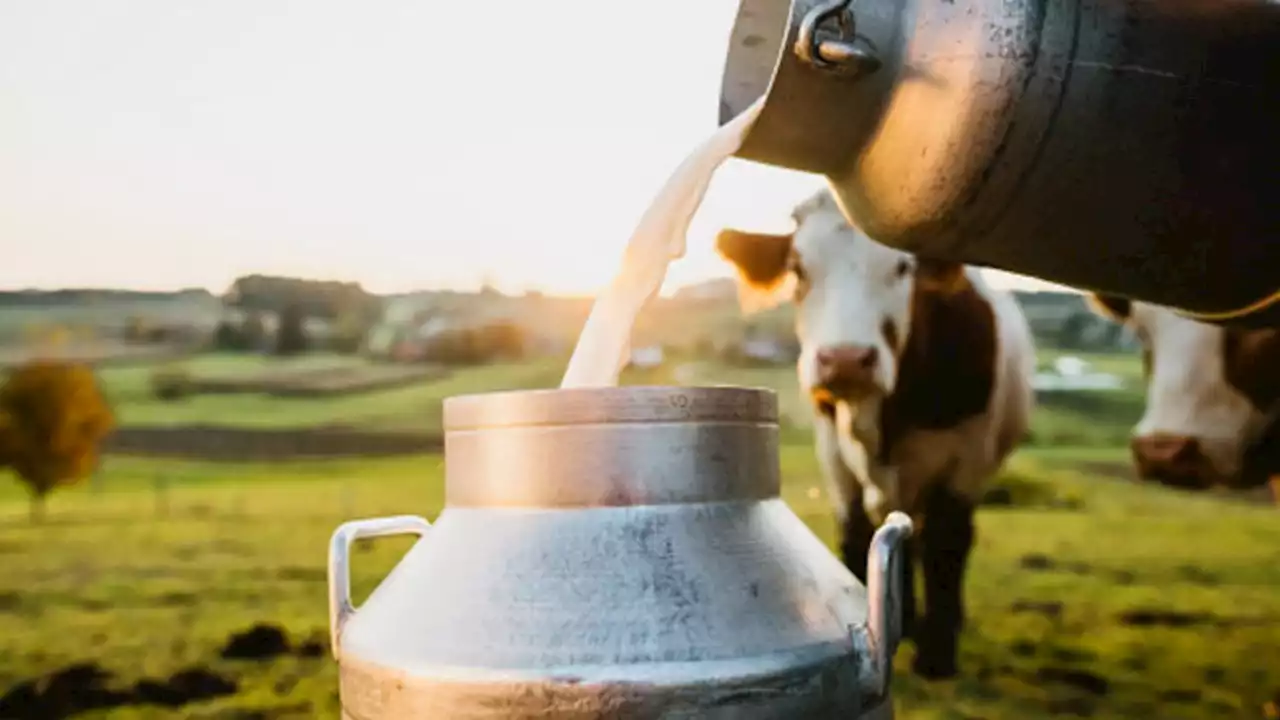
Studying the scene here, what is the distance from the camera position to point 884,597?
724mm

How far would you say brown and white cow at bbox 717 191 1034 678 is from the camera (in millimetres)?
1794

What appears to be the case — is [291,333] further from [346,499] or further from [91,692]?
[91,692]

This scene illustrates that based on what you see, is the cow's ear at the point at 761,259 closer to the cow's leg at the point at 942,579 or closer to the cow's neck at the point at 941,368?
the cow's neck at the point at 941,368

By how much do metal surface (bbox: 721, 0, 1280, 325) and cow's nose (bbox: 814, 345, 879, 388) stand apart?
2.46 ft

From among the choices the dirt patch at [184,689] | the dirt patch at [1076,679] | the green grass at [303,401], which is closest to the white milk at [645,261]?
the dirt patch at [184,689]

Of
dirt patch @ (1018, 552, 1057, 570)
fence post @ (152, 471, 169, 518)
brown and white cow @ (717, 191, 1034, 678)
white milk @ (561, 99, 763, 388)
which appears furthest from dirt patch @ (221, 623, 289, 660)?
dirt patch @ (1018, 552, 1057, 570)

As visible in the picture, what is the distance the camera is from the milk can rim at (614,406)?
72 cm

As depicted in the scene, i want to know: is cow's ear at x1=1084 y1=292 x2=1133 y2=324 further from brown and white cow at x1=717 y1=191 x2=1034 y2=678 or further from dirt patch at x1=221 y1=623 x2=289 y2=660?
dirt patch at x1=221 y1=623 x2=289 y2=660

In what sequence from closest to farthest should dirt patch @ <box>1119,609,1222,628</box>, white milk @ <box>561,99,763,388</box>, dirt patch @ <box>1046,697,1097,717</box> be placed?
white milk @ <box>561,99,763,388</box>, dirt patch @ <box>1046,697,1097,717</box>, dirt patch @ <box>1119,609,1222,628</box>

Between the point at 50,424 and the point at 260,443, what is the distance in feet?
1.13

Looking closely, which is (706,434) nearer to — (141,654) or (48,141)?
(141,654)

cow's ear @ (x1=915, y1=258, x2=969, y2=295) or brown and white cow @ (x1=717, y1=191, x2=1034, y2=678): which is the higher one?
cow's ear @ (x1=915, y1=258, x2=969, y2=295)

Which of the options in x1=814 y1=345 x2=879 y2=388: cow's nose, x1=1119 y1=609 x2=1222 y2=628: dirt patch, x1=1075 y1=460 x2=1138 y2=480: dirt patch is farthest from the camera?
x1=1075 y1=460 x2=1138 y2=480: dirt patch

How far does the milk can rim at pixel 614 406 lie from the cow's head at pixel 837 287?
38.2 inches
